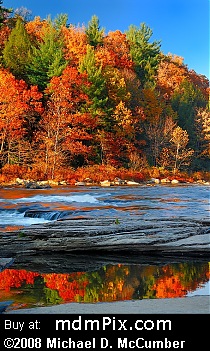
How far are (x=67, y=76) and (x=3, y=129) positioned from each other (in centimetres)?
778

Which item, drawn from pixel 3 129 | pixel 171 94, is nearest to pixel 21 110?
pixel 3 129

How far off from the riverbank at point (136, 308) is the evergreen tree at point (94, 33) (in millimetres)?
→ 56905

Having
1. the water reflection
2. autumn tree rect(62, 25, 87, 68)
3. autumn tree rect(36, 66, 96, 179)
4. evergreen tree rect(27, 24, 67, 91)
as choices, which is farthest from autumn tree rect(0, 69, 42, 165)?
the water reflection

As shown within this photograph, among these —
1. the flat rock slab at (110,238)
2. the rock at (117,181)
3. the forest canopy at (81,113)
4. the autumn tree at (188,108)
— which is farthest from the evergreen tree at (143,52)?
the flat rock slab at (110,238)

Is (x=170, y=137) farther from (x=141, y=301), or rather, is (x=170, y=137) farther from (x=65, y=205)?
(x=141, y=301)

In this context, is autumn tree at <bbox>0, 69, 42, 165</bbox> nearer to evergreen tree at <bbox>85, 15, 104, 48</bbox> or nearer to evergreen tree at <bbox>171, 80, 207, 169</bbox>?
evergreen tree at <bbox>85, 15, 104, 48</bbox>

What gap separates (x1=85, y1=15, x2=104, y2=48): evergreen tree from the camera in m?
59.2

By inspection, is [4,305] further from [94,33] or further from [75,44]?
[94,33]

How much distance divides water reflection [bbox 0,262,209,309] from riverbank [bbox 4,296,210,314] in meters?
0.52

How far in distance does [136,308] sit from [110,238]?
4.71 meters

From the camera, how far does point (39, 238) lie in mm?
10164

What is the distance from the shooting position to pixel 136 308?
535cm

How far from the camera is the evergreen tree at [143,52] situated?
208 ft

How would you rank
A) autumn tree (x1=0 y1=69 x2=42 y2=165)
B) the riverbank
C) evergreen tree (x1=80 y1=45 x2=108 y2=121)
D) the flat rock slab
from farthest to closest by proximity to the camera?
evergreen tree (x1=80 y1=45 x2=108 y2=121) < autumn tree (x1=0 y1=69 x2=42 y2=165) < the flat rock slab < the riverbank
